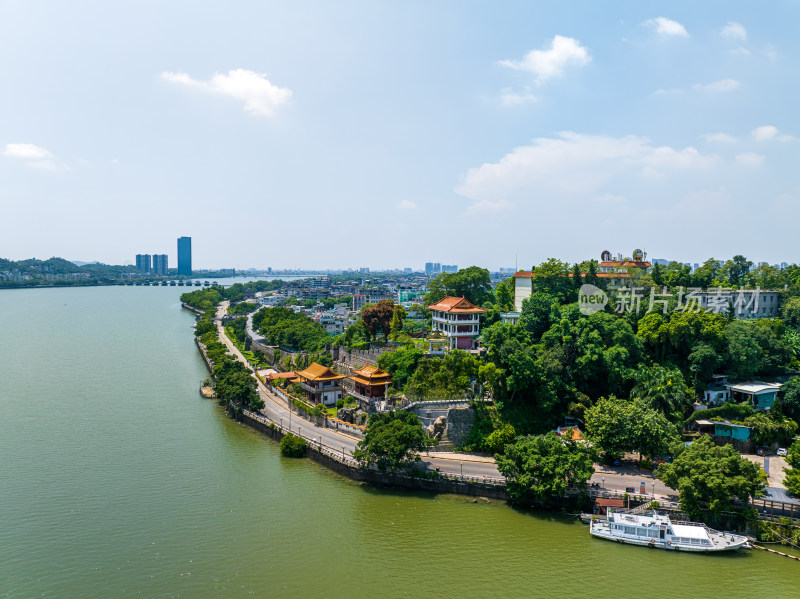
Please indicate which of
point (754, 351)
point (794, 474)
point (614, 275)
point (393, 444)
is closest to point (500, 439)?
point (393, 444)

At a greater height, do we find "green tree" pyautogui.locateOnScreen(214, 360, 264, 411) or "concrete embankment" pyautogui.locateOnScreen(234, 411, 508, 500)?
"green tree" pyautogui.locateOnScreen(214, 360, 264, 411)

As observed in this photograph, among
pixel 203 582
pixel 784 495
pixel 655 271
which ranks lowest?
pixel 203 582

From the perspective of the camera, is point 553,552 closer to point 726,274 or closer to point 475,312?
point 475,312

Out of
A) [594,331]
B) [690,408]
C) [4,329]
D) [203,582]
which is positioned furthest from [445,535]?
[4,329]

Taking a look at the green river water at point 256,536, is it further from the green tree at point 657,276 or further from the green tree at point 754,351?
the green tree at point 657,276

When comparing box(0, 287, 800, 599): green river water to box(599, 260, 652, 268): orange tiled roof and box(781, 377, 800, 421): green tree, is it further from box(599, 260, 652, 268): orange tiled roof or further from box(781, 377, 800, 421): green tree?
box(599, 260, 652, 268): orange tiled roof

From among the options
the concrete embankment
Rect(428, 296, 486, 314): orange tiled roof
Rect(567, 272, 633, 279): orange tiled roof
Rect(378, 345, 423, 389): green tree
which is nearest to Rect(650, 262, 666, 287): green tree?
Rect(567, 272, 633, 279): orange tiled roof

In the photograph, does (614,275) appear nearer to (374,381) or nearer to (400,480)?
(374,381)
